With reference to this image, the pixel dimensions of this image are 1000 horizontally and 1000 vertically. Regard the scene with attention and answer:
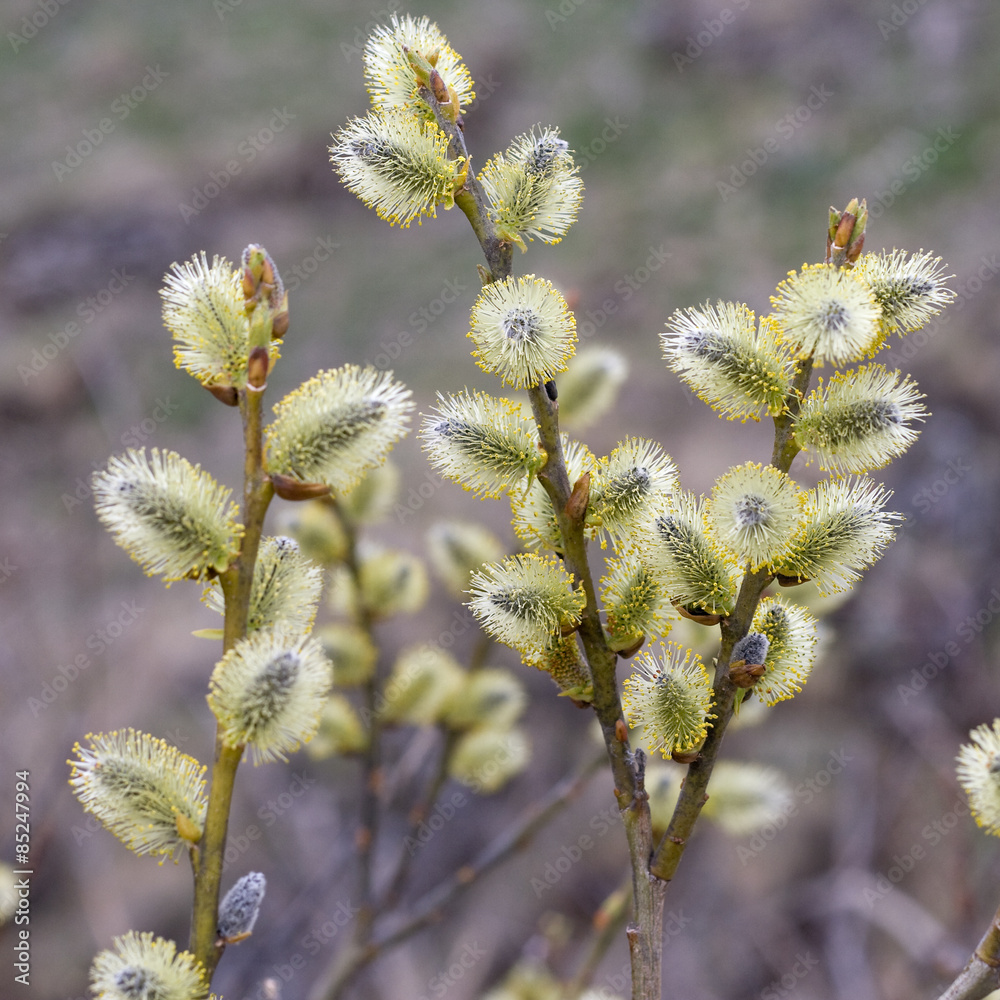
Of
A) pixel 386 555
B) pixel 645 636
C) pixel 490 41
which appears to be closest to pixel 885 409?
pixel 645 636

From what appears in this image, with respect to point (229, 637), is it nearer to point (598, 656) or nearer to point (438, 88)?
point (598, 656)

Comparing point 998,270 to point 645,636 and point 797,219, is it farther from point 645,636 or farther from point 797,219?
point 645,636
